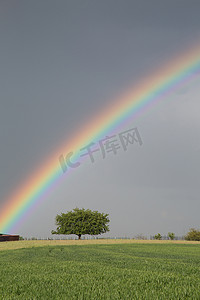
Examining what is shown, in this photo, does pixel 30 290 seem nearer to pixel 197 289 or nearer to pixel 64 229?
pixel 197 289

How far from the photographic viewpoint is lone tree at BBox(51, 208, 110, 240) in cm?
7062

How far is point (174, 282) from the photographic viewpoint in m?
7.00

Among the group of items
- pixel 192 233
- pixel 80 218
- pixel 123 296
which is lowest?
pixel 123 296

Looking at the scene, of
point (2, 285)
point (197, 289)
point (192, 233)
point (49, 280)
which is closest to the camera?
point (197, 289)

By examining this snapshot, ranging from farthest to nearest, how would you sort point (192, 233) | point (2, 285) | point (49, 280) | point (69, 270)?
point (192, 233) → point (69, 270) → point (49, 280) → point (2, 285)

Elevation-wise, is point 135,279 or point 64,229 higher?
point 64,229

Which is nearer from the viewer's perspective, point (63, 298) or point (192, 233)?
point (63, 298)

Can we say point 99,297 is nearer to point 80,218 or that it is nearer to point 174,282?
point 174,282

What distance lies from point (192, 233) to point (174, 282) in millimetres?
68643

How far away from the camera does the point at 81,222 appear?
7125 cm

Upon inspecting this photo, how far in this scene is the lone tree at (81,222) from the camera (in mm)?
70625

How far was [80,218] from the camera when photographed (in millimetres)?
71875

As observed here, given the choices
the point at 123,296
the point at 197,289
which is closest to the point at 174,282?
the point at 197,289

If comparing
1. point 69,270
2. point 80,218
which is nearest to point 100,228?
point 80,218
